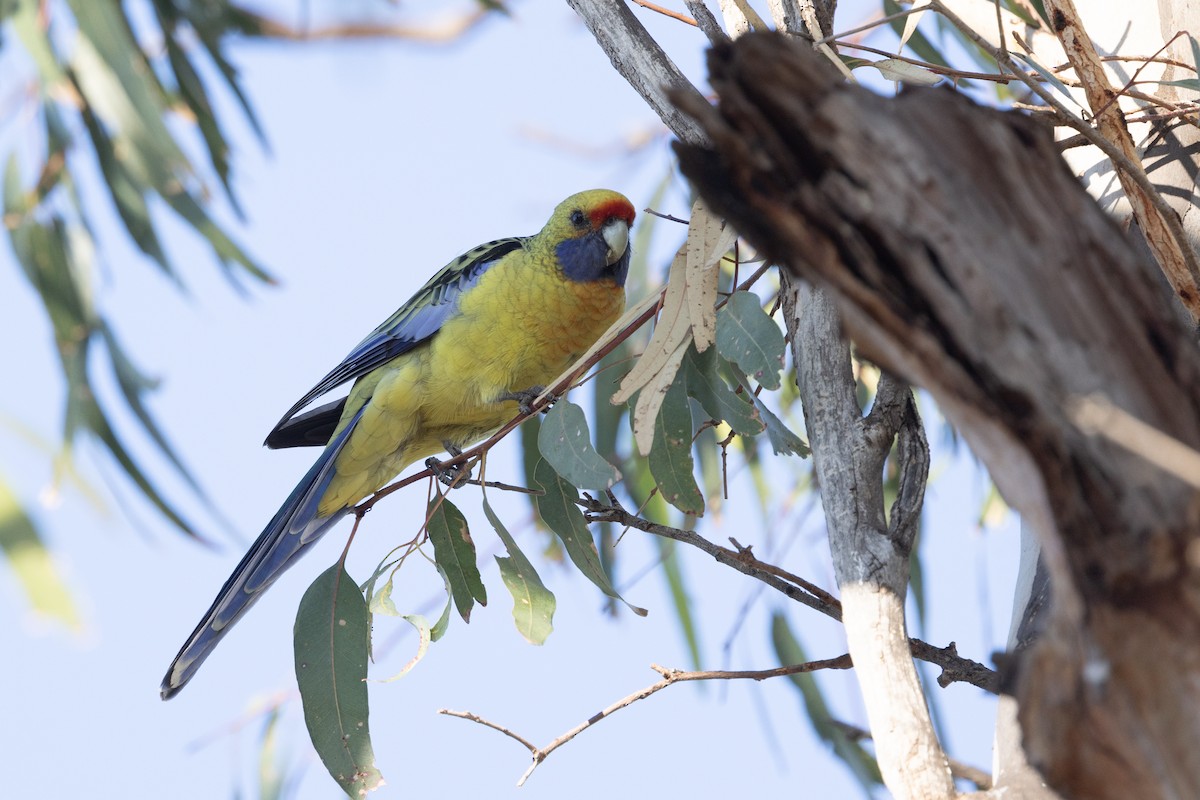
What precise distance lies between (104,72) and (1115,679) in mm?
2747

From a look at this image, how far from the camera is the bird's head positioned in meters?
2.74

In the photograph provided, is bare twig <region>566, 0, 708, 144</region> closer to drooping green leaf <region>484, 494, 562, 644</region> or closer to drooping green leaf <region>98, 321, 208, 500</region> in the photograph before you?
drooping green leaf <region>484, 494, 562, 644</region>

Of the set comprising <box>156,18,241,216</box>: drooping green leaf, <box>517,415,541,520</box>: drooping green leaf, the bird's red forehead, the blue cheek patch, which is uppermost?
<box>156,18,241,216</box>: drooping green leaf

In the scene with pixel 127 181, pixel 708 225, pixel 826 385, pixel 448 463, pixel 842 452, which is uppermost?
pixel 127 181

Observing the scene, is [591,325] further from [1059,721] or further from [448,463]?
[1059,721]

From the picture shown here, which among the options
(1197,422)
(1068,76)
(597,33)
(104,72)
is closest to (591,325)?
(597,33)

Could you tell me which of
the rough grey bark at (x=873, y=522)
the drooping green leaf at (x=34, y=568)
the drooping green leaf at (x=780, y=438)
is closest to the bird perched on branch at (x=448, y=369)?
the drooping green leaf at (x=34, y=568)

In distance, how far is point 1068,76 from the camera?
2.21 meters

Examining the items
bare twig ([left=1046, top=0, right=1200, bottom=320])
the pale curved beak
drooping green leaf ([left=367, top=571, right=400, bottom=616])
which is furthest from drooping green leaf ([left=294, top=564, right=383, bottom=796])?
bare twig ([left=1046, top=0, right=1200, bottom=320])

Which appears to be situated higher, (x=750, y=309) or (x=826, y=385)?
(x=750, y=309)

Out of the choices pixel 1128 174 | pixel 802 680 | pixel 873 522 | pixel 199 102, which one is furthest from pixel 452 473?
pixel 199 102

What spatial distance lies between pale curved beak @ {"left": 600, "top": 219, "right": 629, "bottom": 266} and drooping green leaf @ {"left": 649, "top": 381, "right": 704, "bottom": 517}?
0.97 metres

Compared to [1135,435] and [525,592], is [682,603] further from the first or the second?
[1135,435]

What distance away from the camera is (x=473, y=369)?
8.50 ft
